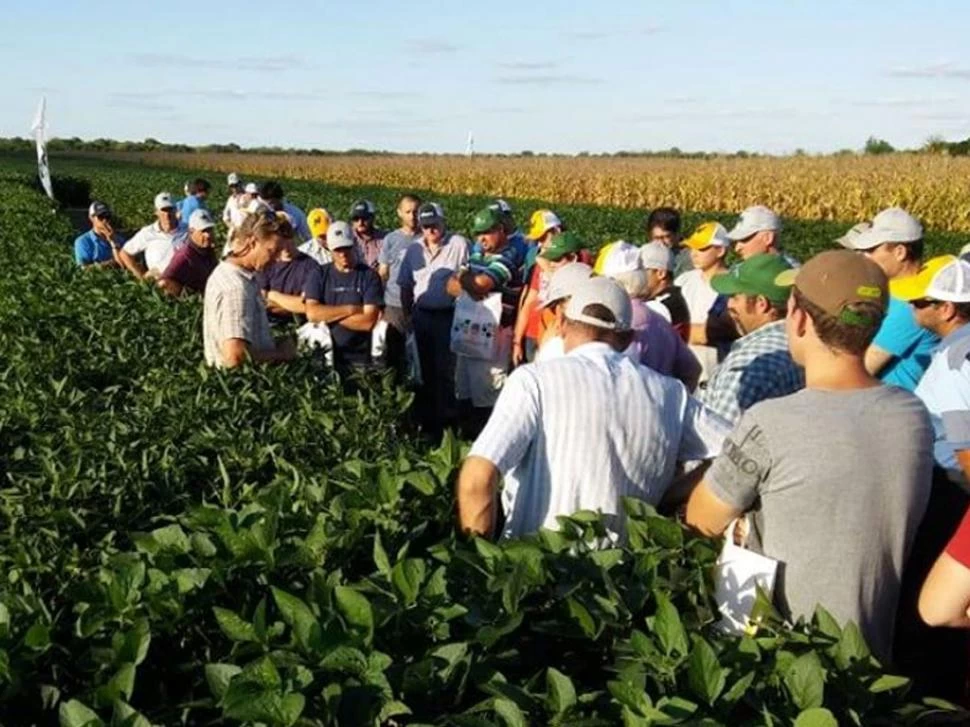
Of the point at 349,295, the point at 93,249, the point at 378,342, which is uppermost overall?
the point at 93,249

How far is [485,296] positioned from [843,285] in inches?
213

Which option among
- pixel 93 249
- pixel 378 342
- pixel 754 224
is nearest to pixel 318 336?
pixel 378 342

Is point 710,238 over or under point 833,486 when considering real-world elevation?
over

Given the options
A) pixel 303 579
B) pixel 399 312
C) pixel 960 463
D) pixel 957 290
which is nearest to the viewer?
pixel 303 579

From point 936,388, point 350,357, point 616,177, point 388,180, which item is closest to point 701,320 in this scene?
point 350,357

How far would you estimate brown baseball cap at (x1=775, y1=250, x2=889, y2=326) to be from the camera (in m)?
3.31

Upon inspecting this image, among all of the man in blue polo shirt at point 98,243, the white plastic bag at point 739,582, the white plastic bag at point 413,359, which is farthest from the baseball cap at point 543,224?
the white plastic bag at point 739,582

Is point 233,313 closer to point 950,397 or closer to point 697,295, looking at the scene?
point 697,295

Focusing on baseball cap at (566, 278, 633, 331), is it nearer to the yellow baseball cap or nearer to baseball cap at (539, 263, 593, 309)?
baseball cap at (539, 263, 593, 309)

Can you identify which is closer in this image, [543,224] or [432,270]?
[543,224]

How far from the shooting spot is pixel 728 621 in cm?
306

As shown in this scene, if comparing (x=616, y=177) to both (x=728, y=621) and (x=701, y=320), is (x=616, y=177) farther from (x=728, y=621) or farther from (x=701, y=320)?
(x=728, y=621)

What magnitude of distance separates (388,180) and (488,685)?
184 ft

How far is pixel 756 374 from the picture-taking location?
4.73 m
